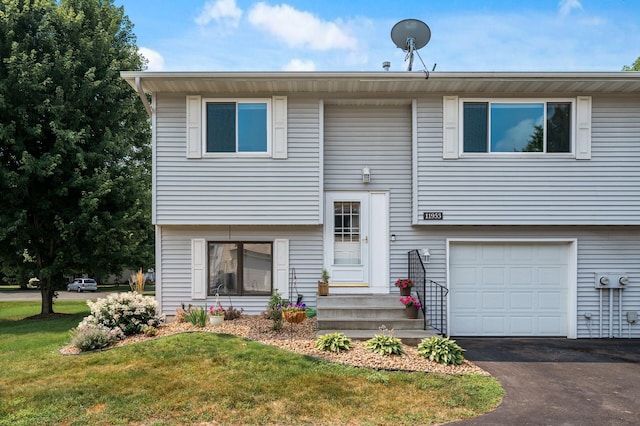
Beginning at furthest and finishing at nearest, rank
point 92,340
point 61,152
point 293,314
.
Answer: point 61,152
point 293,314
point 92,340

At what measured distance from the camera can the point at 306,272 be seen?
359 inches

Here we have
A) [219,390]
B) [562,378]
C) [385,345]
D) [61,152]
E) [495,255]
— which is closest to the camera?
[219,390]

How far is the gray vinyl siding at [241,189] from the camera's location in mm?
8836

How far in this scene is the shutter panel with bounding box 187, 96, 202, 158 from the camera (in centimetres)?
885

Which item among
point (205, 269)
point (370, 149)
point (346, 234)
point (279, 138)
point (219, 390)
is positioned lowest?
point (219, 390)

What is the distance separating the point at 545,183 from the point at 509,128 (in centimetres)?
134

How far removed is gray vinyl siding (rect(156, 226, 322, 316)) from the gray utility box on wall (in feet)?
19.0

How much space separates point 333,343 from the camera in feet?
22.0

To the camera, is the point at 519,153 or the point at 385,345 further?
the point at 519,153

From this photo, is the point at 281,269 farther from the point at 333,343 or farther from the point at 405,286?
the point at 333,343

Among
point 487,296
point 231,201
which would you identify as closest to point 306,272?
point 231,201

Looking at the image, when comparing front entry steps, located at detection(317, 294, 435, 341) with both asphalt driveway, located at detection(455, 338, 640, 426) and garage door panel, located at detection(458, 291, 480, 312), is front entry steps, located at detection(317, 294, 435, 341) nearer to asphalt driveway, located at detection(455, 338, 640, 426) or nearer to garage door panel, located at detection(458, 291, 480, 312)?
asphalt driveway, located at detection(455, 338, 640, 426)

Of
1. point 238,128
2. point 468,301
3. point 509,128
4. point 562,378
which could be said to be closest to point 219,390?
point 562,378

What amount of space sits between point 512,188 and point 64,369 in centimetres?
850
